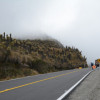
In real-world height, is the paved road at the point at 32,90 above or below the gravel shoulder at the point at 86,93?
above

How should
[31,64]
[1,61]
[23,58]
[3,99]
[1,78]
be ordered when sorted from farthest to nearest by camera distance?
[31,64]
[23,58]
[1,61]
[1,78]
[3,99]

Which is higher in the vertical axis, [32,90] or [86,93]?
[32,90]

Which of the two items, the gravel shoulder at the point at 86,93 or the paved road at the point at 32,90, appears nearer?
the paved road at the point at 32,90

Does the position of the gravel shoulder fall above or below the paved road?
below

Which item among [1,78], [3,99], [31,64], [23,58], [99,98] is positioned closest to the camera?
[3,99]

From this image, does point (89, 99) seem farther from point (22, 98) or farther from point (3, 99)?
point (3, 99)

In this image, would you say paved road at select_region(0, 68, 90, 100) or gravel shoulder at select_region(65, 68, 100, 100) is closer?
paved road at select_region(0, 68, 90, 100)

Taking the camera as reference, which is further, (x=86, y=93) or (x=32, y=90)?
(x=32, y=90)

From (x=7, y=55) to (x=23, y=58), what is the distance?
3251 mm

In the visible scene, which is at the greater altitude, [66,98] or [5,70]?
[5,70]

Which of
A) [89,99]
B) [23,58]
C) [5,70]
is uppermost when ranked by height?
[23,58]

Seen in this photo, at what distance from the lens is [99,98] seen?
7.14 m

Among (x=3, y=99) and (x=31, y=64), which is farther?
(x=31, y=64)

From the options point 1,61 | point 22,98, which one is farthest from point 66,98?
point 1,61
